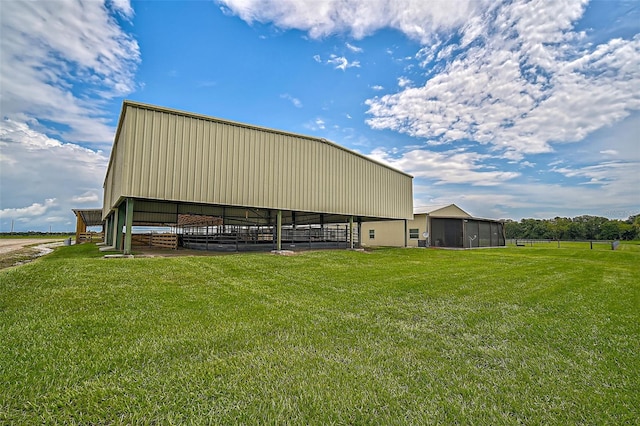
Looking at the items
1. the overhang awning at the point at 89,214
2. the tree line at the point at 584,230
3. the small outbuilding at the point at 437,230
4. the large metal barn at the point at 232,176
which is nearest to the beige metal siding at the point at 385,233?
the small outbuilding at the point at 437,230

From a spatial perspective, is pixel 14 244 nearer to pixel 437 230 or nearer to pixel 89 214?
pixel 89 214

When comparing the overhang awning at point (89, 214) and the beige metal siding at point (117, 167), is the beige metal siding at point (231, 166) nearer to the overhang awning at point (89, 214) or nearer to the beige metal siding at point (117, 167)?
the beige metal siding at point (117, 167)

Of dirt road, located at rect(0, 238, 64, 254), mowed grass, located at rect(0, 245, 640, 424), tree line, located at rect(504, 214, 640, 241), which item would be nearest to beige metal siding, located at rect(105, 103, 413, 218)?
mowed grass, located at rect(0, 245, 640, 424)

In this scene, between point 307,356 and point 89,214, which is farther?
point 89,214

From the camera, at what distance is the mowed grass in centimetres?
198

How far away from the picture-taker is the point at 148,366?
Result: 2553 millimetres

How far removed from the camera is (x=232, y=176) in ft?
42.9

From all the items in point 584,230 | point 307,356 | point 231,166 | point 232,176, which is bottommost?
point 307,356

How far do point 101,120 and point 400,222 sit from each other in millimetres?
23735

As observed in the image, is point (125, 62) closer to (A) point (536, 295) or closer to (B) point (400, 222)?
(A) point (536, 295)

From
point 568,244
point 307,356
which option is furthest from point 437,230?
point 568,244

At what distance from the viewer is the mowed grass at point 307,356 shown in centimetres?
198

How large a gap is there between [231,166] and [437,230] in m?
20.4

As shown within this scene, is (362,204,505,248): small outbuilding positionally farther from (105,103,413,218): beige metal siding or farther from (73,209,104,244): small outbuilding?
(73,209,104,244): small outbuilding
